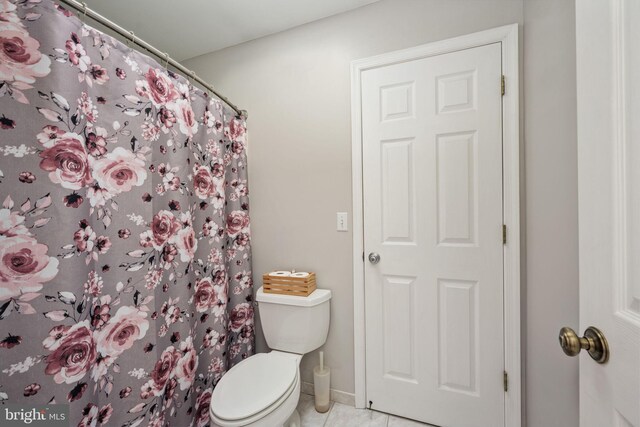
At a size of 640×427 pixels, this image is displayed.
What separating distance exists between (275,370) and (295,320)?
27 centimetres

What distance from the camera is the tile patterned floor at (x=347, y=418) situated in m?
1.45

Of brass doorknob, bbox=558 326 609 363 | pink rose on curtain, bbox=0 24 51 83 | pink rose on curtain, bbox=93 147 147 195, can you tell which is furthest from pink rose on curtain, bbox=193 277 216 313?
brass doorknob, bbox=558 326 609 363

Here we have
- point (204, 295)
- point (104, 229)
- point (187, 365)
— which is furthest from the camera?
point (204, 295)

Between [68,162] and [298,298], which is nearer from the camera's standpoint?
[68,162]

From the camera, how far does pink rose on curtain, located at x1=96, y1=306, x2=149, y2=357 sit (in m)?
0.98

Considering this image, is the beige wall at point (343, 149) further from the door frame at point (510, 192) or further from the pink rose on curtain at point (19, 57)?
the pink rose on curtain at point (19, 57)

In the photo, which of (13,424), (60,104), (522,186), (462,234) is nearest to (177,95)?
(60,104)

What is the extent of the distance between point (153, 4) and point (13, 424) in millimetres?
1925

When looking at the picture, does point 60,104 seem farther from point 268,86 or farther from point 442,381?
point 442,381

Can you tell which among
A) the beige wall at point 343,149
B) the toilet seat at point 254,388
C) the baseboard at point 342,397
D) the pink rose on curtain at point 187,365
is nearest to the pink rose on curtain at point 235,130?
the beige wall at point 343,149

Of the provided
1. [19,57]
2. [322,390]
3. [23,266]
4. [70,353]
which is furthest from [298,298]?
[19,57]

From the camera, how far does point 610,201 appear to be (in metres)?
0.50

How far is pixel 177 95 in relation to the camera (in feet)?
4.23

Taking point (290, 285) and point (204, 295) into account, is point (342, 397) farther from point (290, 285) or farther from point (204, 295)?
point (204, 295)
